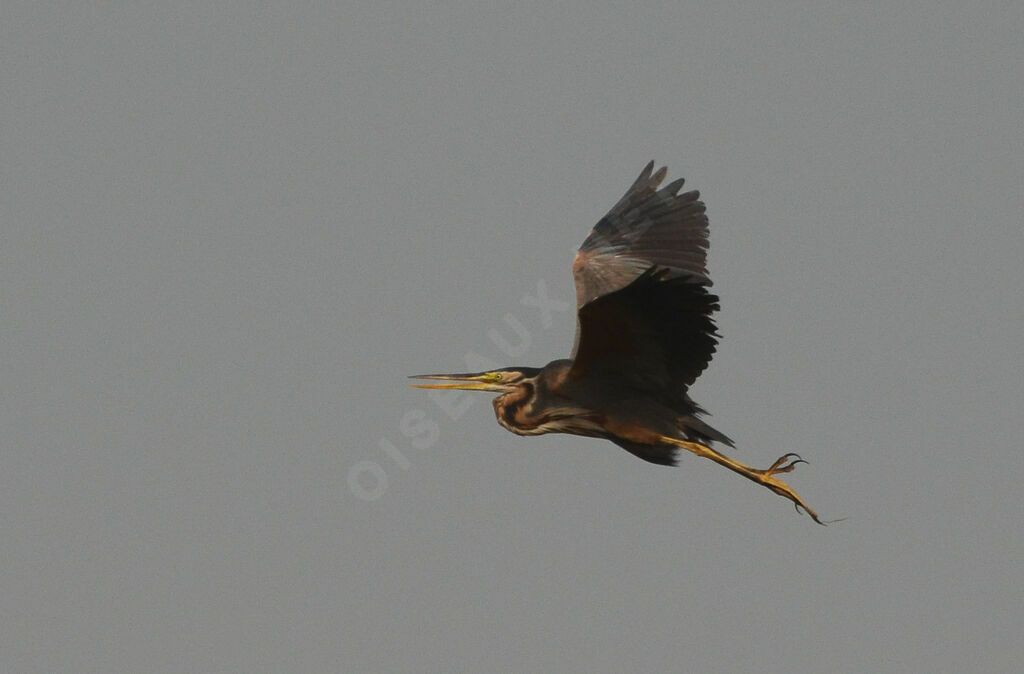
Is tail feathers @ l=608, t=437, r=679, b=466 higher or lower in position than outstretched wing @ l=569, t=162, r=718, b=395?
lower

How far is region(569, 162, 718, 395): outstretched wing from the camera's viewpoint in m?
11.4

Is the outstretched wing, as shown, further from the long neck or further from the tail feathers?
the tail feathers

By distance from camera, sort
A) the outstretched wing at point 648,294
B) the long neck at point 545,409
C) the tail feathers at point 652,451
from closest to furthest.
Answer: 1. the outstretched wing at point 648,294
2. the long neck at point 545,409
3. the tail feathers at point 652,451

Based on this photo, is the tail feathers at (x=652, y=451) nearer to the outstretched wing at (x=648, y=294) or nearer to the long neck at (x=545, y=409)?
the long neck at (x=545, y=409)

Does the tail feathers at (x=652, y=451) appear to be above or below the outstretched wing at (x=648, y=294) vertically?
below

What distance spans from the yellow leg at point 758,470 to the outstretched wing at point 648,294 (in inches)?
17.0

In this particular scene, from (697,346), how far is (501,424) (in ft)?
6.63

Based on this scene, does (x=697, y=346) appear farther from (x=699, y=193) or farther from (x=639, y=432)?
(x=699, y=193)

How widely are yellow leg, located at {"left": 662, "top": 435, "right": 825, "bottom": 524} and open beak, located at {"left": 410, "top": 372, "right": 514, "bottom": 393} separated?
61.0 inches

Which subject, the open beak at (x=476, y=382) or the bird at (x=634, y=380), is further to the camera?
the open beak at (x=476, y=382)

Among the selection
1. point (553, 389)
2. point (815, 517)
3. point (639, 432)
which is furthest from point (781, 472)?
point (553, 389)

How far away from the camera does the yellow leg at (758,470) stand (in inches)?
497

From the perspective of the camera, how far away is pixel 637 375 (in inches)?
488

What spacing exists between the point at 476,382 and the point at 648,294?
2419 mm
